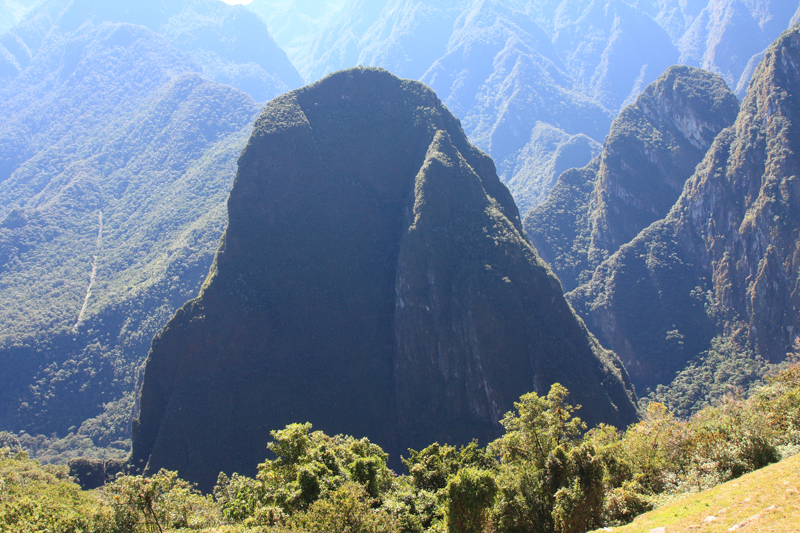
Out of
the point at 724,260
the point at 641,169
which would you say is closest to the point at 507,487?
the point at 724,260

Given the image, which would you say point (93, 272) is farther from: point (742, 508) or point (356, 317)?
point (742, 508)

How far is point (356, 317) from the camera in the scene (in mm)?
77375

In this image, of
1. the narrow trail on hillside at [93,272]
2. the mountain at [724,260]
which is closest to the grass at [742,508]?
the mountain at [724,260]

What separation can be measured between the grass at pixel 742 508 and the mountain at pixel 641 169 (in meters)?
109

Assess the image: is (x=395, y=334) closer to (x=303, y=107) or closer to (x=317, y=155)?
(x=317, y=155)

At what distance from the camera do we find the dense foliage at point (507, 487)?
92.6 feet

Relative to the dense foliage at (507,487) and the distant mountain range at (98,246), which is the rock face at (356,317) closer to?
the dense foliage at (507,487)

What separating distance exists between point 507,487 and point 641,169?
12446 cm

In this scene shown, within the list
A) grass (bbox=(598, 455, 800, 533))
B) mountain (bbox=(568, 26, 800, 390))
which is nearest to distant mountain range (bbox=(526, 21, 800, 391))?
mountain (bbox=(568, 26, 800, 390))

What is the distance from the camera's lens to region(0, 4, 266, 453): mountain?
344 feet

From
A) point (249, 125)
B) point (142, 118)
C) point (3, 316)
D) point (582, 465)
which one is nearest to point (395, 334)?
point (582, 465)

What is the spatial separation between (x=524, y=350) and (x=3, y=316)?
11816 cm

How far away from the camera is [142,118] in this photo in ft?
637

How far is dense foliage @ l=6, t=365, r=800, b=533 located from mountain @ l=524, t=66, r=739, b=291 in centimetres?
9899
